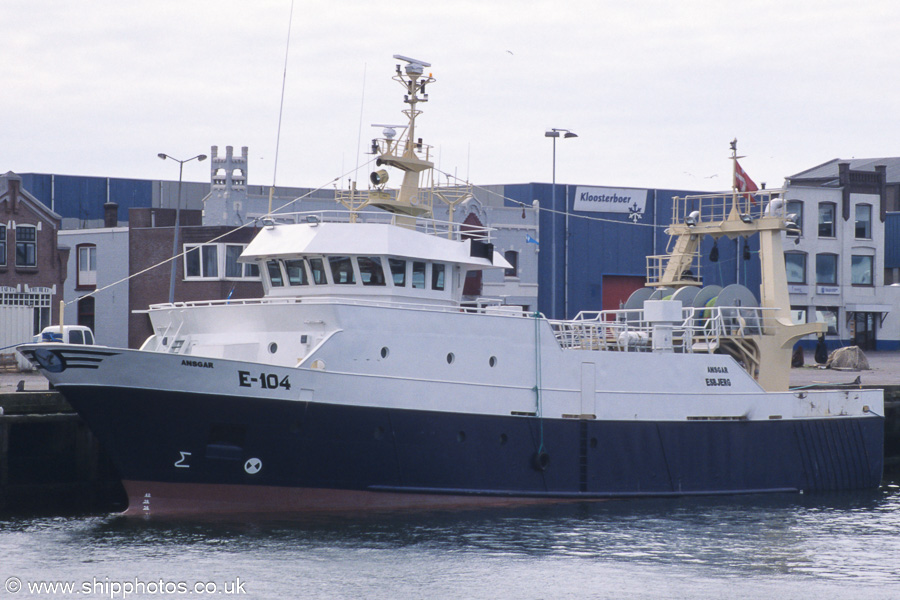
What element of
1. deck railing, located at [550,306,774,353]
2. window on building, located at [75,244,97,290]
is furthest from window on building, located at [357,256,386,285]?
window on building, located at [75,244,97,290]

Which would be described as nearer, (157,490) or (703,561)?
(703,561)

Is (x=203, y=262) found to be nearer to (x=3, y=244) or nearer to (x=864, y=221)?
(x=3, y=244)

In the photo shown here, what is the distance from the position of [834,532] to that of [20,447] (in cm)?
1697

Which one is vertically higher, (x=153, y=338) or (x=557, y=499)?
(x=153, y=338)

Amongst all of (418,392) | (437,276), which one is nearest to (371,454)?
(418,392)

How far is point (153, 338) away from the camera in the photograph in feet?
73.0

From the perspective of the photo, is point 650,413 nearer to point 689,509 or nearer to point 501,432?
point 689,509

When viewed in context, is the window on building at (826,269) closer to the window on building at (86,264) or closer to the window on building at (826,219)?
the window on building at (826,219)

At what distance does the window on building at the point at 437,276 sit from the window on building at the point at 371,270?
1171mm

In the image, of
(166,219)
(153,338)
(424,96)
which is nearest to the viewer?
(153,338)

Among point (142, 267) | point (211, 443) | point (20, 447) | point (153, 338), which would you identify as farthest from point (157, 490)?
point (142, 267)

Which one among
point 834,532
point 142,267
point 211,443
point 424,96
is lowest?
point 834,532

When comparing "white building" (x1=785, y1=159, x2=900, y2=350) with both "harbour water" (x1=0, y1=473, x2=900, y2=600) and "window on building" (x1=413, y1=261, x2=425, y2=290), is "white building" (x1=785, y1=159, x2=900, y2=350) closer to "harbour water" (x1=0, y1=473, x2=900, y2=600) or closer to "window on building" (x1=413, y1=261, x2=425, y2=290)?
"harbour water" (x1=0, y1=473, x2=900, y2=600)

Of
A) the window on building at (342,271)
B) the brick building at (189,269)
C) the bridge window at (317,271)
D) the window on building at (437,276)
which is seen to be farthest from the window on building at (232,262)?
the window on building at (342,271)
